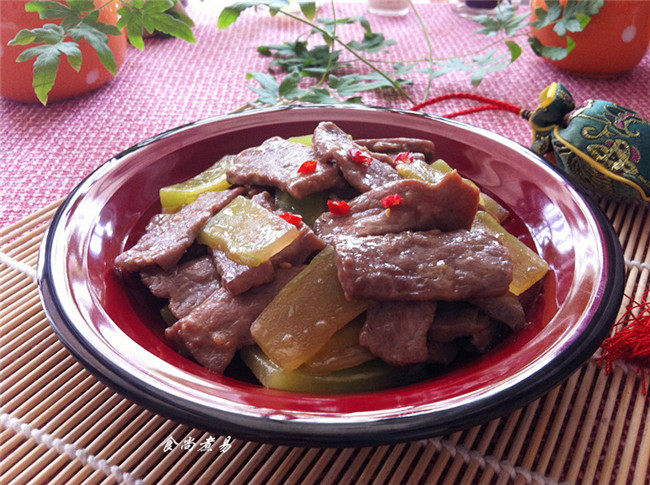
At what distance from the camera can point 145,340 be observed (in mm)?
1521

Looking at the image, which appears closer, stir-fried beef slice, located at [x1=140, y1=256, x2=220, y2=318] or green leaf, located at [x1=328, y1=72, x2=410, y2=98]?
stir-fried beef slice, located at [x1=140, y1=256, x2=220, y2=318]

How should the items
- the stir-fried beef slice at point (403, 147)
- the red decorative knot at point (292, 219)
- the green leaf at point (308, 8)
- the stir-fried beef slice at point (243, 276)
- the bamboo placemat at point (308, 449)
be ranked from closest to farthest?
the bamboo placemat at point (308, 449)
the stir-fried beef slice at point (243, 276)
the red decorative knot at point (292, 219)
the stir-fried beef slice at point (403, 147)
the green leaf at point (308, 8)

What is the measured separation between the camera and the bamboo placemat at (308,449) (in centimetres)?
138

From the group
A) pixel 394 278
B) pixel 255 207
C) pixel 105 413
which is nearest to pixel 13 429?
pixel 105 413

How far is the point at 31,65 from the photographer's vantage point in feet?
10.2

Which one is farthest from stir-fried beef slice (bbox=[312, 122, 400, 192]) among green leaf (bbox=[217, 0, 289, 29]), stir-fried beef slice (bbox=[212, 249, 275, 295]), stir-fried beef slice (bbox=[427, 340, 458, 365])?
green leaf (bbox=[217, 0, 289, 29])

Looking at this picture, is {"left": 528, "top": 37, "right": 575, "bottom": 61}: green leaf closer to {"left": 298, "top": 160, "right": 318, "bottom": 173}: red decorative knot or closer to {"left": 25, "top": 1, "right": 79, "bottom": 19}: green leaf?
{"left": 298, "top": 160, "right": 318, "bottom": 173}: red decorative knot

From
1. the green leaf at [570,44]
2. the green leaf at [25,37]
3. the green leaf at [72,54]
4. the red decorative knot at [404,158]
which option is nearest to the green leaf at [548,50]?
the green leaf at [570,44]

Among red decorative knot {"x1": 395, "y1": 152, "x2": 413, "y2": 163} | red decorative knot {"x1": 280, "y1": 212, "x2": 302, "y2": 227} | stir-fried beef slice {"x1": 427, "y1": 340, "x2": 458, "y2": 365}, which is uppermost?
red decorative knot {"x1": 395, "y1": 152, "x2": 413, "y2": 163}

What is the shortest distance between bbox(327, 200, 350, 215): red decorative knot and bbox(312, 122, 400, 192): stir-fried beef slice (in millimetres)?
110

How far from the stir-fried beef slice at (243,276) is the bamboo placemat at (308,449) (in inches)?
15.9

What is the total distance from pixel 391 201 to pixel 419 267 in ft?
0.80

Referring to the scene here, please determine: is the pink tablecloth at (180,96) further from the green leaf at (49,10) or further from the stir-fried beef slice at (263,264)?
the stir-fried beef slice at (263,264)

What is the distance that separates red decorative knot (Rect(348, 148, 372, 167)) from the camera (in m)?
1.91
